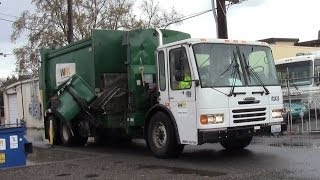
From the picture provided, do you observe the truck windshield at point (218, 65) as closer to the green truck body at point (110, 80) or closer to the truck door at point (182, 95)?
the truck door at point (182, 95)

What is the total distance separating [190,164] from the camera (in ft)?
36.7

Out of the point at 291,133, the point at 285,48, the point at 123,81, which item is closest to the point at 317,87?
the point at 291,133

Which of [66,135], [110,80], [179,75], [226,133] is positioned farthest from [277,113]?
[66,135]

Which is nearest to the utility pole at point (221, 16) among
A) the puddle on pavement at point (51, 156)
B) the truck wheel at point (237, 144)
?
the truck wheel at point (237, 144)

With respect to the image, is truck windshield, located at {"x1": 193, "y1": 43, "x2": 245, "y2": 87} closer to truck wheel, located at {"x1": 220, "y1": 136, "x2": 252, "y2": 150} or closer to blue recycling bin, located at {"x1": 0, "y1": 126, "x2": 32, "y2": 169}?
truck wheel, located at {"x1": 220, "y1": 136, "x2": 252, "y2": 150}

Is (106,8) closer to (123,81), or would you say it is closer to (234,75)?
(123,81)

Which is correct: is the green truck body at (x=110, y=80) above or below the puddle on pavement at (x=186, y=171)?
above

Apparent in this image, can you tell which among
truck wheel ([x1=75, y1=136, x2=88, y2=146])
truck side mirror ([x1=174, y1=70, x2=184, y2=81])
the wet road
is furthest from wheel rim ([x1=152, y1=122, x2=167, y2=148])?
truck wheel ([x1=75, y1=136, x2=88, y2=146])

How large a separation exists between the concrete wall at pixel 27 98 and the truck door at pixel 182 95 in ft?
66.3

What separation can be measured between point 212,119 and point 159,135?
1737 millimetres

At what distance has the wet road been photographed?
382 inches

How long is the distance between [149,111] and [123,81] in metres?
1.89

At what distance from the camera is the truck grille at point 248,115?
11.1 meters

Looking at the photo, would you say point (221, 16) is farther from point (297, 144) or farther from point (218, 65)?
point (218, 65)
